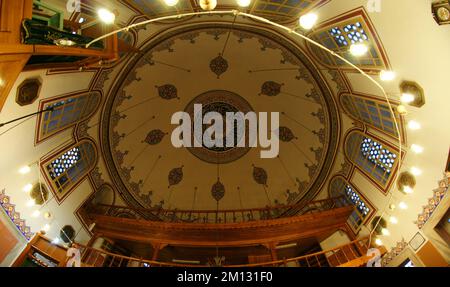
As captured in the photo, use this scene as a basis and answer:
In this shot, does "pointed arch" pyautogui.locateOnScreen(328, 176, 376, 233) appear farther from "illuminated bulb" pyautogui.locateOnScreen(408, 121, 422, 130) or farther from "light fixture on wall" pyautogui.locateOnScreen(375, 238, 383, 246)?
"illuminated bulb" pyautogui.locateOnScreen(408, 121, 422, 130)

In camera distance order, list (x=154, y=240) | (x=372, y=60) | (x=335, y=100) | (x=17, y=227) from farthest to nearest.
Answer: (x=335, y=100) < (x=154, y=240) < (x=17, y=227) < (x=372, y=60)

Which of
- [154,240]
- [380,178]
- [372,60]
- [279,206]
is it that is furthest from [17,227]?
[380,178]

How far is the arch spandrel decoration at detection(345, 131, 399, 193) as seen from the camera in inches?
327

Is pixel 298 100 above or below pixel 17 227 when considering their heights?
above

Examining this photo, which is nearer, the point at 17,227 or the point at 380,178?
the point at 17,227

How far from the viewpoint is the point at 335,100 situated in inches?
405

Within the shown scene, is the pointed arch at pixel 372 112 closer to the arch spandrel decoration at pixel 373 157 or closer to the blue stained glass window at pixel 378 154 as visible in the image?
the arch spandrel decoration at pixel 373 157

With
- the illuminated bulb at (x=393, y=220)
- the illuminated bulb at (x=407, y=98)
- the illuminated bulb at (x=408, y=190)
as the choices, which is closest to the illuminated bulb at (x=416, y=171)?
the illuminated bulb at (x=408, y=190)

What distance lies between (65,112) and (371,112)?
9197mm

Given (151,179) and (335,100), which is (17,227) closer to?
(151,179)

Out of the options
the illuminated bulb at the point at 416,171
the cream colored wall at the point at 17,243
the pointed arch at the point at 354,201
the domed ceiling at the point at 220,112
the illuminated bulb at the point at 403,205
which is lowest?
the cream colored wall at the point at 17,243

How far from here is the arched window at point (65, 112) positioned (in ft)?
25.3

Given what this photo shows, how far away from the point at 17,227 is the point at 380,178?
Answer: 10416mm
